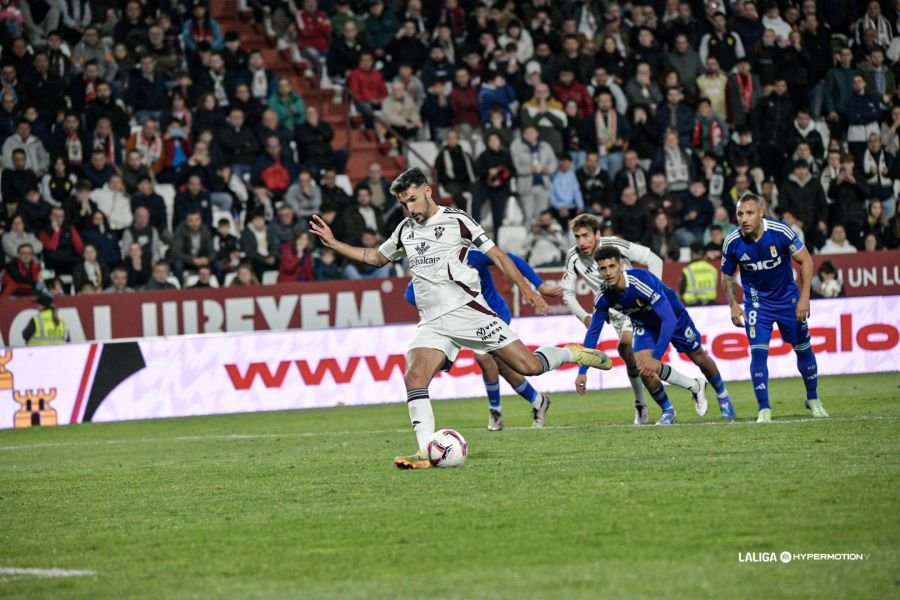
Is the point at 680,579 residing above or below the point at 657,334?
above

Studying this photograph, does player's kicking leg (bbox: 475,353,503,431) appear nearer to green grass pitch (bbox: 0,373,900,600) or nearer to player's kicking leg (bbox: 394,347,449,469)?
green grass pitch (bbox: 0,373,900,600)

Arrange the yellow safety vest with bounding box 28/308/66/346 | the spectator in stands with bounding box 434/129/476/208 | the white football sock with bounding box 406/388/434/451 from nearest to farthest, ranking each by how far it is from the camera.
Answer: the white football sock with bounding box 406/388/434/451 → the yellow safety vest with bounding box 28/308/66/346 → the spectator in stands with bounding box 434/129/476/208

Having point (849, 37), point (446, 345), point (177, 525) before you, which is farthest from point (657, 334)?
point (849, 37)

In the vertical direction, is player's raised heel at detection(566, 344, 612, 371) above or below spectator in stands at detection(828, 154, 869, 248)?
above

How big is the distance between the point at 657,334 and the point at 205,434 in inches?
238

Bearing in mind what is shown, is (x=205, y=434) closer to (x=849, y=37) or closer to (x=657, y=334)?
(x=657, y=334)

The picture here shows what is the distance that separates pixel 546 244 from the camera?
24.7 m

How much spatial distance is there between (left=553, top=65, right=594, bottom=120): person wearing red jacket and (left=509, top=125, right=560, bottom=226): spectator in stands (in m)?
1.51

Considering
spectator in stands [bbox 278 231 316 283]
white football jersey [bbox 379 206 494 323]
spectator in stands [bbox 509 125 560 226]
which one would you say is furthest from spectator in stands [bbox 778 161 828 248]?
white football jersey [bbox 379 206 494 323]

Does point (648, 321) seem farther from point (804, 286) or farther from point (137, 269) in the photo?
point (137, 269)

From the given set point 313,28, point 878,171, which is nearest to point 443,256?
point 313,28

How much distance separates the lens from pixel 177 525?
9031 millimetres

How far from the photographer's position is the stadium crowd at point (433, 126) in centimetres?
2381

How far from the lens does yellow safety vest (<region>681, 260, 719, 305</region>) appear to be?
23.1 metres
